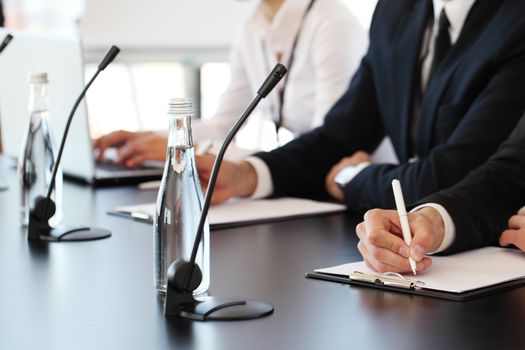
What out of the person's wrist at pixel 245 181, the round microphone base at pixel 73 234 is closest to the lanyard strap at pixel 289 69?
the person's wrist at pixel 245 181

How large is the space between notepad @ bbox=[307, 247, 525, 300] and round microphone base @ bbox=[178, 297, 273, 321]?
0.18 m

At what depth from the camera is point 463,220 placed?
58.1 inches

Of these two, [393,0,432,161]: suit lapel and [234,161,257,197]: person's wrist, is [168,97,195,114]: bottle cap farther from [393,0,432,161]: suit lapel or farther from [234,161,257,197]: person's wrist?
[393,0,432,161]: suit lapel

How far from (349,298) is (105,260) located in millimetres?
445

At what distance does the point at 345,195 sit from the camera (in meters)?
1.99

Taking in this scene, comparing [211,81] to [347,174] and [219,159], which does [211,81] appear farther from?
[219,159]

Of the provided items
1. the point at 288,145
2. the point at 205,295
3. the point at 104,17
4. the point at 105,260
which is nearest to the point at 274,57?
the point at 288,145

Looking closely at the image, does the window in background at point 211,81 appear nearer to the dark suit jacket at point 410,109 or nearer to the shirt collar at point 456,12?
the dark suit jacket at point 410,109

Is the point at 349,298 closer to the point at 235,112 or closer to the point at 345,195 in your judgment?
the point at 345,195

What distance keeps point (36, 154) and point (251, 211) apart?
0.44m

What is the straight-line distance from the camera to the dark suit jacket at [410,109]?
1913 millimetres

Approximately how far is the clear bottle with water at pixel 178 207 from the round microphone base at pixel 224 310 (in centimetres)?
6

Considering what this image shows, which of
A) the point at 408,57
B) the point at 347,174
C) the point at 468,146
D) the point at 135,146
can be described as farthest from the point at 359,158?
the point at 135,146

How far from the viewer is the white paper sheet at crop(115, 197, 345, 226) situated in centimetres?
180
